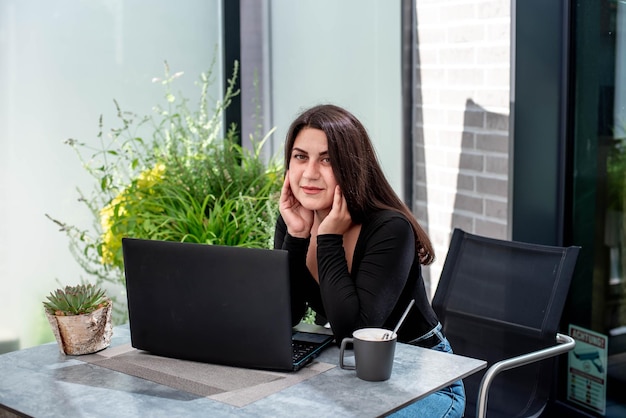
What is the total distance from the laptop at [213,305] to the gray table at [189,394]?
13 centimetres

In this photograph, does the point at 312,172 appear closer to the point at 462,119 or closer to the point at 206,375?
the point at 206,375

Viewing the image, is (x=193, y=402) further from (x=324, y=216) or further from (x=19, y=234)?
(x=19, y=234)

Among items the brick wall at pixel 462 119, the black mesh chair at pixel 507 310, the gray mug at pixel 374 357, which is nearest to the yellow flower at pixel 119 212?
the brick wall at pixel 462 119

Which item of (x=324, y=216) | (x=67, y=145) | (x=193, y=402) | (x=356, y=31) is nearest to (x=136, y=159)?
(x=67, y=145)

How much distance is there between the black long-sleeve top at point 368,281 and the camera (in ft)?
7.16

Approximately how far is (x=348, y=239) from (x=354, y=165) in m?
0.20

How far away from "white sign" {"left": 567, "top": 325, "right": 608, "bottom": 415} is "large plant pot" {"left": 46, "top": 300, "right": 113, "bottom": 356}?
202cm

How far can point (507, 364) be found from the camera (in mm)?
2238

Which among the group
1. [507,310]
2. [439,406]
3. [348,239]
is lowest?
[439,406]

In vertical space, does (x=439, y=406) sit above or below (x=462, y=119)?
below

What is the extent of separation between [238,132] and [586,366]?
2.06 metres

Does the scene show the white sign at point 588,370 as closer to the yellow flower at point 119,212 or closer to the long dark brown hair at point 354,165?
the long dark brown hair at point 354,165

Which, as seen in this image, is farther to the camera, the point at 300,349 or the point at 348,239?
the point at 348,239

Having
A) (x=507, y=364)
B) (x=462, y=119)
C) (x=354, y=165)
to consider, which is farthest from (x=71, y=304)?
(x=462, y=119)
